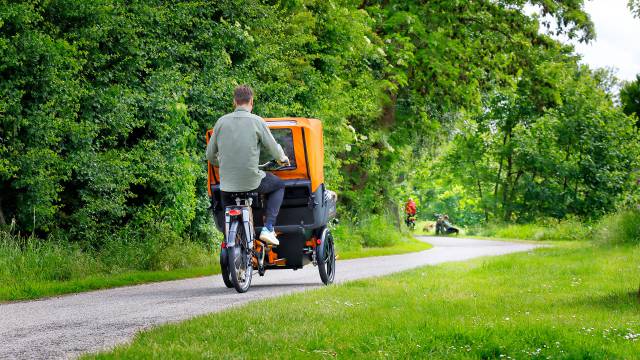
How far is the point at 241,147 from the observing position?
399 inches

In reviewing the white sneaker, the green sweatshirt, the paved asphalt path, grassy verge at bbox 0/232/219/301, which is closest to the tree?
grassy verge at bbox 0/232/219/301

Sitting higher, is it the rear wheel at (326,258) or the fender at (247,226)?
the fender at (247,226)

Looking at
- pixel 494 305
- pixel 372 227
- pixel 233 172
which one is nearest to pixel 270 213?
pixel 233 172

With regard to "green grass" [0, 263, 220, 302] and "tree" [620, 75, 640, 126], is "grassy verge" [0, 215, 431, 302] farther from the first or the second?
"tree" [620, 75, 640, 126]

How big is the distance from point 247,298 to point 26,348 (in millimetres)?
3666

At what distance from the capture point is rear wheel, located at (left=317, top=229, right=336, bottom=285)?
11.8 metres

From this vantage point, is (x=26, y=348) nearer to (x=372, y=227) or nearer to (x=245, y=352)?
(x=245, y=352)

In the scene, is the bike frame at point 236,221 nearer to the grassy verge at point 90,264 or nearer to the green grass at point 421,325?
the green grass at point 421,325

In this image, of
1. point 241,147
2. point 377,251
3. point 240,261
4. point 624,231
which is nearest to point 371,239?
point 377,251

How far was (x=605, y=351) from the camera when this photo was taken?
255 inches

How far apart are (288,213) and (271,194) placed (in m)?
0.75

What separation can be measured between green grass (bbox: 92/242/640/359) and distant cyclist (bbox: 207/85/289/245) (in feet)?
4.76

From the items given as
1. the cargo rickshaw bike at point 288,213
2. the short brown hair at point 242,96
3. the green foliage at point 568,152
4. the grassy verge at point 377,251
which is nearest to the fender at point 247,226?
the cargo rickshaw bike at point 288,213

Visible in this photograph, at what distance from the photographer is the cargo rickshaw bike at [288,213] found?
34.5ft
